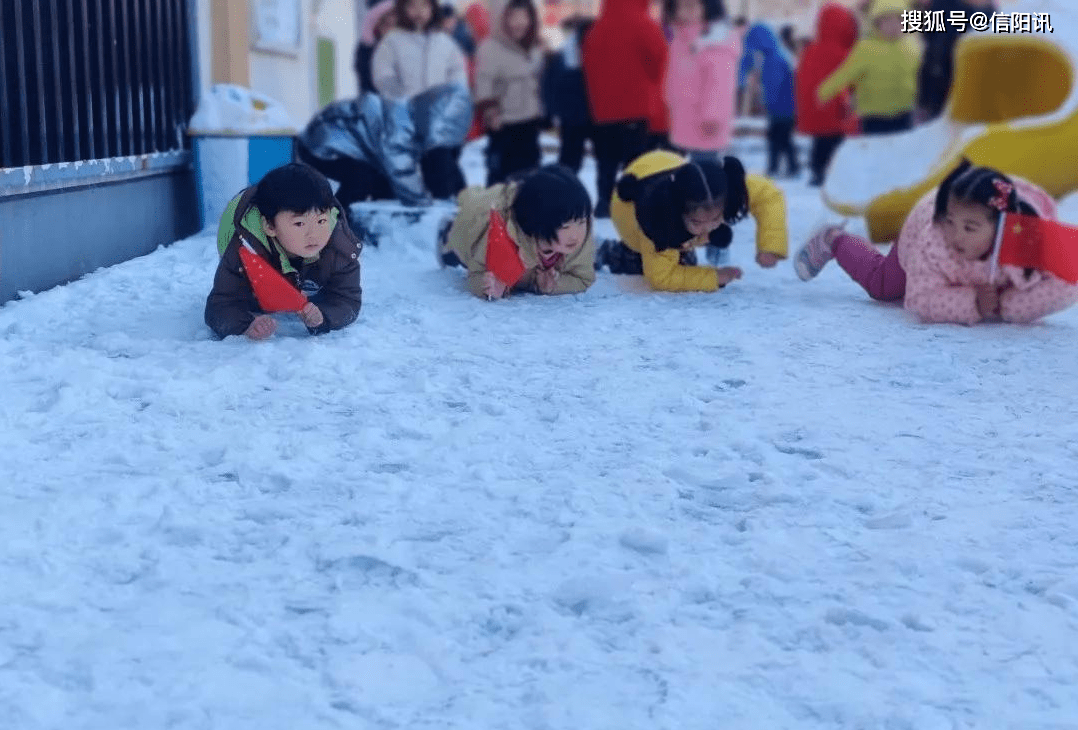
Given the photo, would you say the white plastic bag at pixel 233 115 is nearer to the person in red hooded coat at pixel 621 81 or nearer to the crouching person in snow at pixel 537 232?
the crouching person in snow at pixel 537 232

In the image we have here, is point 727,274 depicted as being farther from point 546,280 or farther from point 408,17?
point 408,17

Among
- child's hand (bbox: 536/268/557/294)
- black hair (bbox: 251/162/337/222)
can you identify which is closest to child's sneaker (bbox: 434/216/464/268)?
child's hand (bbox: 536/268/557/294)

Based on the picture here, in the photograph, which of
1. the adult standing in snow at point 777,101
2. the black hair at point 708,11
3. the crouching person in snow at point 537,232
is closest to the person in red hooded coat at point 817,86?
the adult standing in snow at point 777,101

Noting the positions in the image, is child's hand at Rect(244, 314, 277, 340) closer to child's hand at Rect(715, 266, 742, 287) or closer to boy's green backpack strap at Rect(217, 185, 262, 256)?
boy's green backpack strap at Rect(217, 185, 262, 256)

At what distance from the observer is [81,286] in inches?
154

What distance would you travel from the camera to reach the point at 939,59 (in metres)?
9.05

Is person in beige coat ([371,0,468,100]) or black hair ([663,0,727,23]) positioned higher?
black hair ([663,0,727,23])

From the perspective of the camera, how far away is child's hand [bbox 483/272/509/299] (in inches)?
160

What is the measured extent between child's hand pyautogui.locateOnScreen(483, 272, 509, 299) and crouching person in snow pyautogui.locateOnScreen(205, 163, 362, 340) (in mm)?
673

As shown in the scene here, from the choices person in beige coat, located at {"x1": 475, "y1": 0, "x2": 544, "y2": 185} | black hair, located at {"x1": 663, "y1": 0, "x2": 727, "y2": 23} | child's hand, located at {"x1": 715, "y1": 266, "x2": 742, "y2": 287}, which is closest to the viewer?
child's hand, located at {"x1": 715, "y1": 266, "x2": 742, "y2": 287}

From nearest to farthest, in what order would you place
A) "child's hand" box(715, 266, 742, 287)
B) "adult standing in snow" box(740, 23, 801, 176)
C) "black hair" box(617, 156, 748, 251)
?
"black hair" box(617, 156, 748, 251)
"child's hand" box(715, 266, 742, 287)
"adult standing in snow" box(740, 23, 801, 176)

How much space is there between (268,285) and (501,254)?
989 mm

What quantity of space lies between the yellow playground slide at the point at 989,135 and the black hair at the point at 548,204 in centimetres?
248

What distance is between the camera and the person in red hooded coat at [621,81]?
23.3 feet
